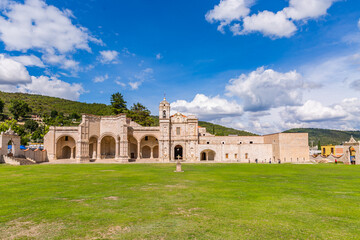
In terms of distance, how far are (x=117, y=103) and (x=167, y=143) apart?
27.4 m

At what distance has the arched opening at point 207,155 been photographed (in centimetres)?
5128

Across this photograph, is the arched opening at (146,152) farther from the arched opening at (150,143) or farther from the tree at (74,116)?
the tree at (74,116)

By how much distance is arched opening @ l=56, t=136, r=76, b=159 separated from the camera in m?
50.2

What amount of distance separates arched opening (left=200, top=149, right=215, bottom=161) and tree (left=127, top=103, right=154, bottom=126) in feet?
69.5

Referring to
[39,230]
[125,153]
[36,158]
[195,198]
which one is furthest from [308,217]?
[36,158]

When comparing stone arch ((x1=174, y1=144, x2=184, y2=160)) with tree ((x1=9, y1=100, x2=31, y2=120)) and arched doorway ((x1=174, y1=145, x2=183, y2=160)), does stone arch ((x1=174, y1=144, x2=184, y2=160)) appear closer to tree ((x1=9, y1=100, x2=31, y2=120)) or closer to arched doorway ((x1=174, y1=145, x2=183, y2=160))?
arched doorway ((x1=174, y1=145, x2=183, y2=160))

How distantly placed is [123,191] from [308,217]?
9.01 m

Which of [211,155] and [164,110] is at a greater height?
[164,110]

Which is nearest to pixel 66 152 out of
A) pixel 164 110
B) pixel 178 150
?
pixel 164 110

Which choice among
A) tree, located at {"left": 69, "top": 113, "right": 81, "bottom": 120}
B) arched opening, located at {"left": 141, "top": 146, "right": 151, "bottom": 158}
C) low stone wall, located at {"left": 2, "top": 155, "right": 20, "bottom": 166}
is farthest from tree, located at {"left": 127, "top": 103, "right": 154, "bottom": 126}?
tree, located at {"left": 69, "top": 113, "right": 81, "bottom": 120}

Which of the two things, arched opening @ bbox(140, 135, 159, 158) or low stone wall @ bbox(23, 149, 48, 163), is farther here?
arched opening @ bbox(140, 135, 159, 158)

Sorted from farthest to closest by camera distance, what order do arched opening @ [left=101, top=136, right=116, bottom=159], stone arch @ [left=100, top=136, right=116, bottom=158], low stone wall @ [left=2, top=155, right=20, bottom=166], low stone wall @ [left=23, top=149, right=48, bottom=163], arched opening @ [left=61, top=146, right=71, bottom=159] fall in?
arched opening @ [left=101, top=136, right=116, bottom=159]
stone arch @ [left=100, top=136, right=116, bottom=158]
arched opening @ [left=61, top=146, right=71, bottom=159]
low stone wall @ [left=23, top=149, right=48, bottom=163]
low stone wall @ [left=2, top=155, right=20, bottom=166]

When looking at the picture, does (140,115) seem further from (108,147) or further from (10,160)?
(10,160)

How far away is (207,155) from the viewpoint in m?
51.4
